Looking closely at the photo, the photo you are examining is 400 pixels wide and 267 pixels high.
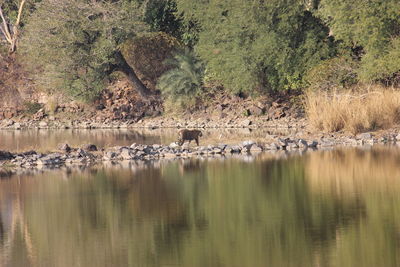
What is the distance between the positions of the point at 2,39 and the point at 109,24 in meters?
13.2

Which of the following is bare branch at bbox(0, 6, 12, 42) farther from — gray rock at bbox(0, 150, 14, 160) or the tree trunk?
gray rock at bbox(0, 150, 14, 160)

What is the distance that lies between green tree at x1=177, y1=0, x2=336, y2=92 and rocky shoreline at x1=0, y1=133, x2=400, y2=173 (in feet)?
29.7

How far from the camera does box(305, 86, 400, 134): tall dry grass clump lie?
2883 cm

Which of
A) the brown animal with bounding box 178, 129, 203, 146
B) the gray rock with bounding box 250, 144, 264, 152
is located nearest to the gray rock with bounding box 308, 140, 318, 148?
the gray rock with bounding box 250, 144, 264, 152

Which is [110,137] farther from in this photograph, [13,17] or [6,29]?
[13,17]

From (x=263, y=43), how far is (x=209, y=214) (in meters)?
21.7

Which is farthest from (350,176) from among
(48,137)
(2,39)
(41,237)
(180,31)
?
(2,39)

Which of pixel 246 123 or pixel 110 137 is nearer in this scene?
pixel 110 137

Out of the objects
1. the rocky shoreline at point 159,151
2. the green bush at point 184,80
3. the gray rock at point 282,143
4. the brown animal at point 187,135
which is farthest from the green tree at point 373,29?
the green bush at point 184,80

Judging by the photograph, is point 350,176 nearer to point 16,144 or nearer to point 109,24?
point 16,144

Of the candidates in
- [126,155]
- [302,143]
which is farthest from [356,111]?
[126,155]

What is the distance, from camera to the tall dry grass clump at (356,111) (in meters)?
28.8

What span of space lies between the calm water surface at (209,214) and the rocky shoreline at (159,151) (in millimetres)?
1722

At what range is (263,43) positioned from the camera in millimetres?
36344
